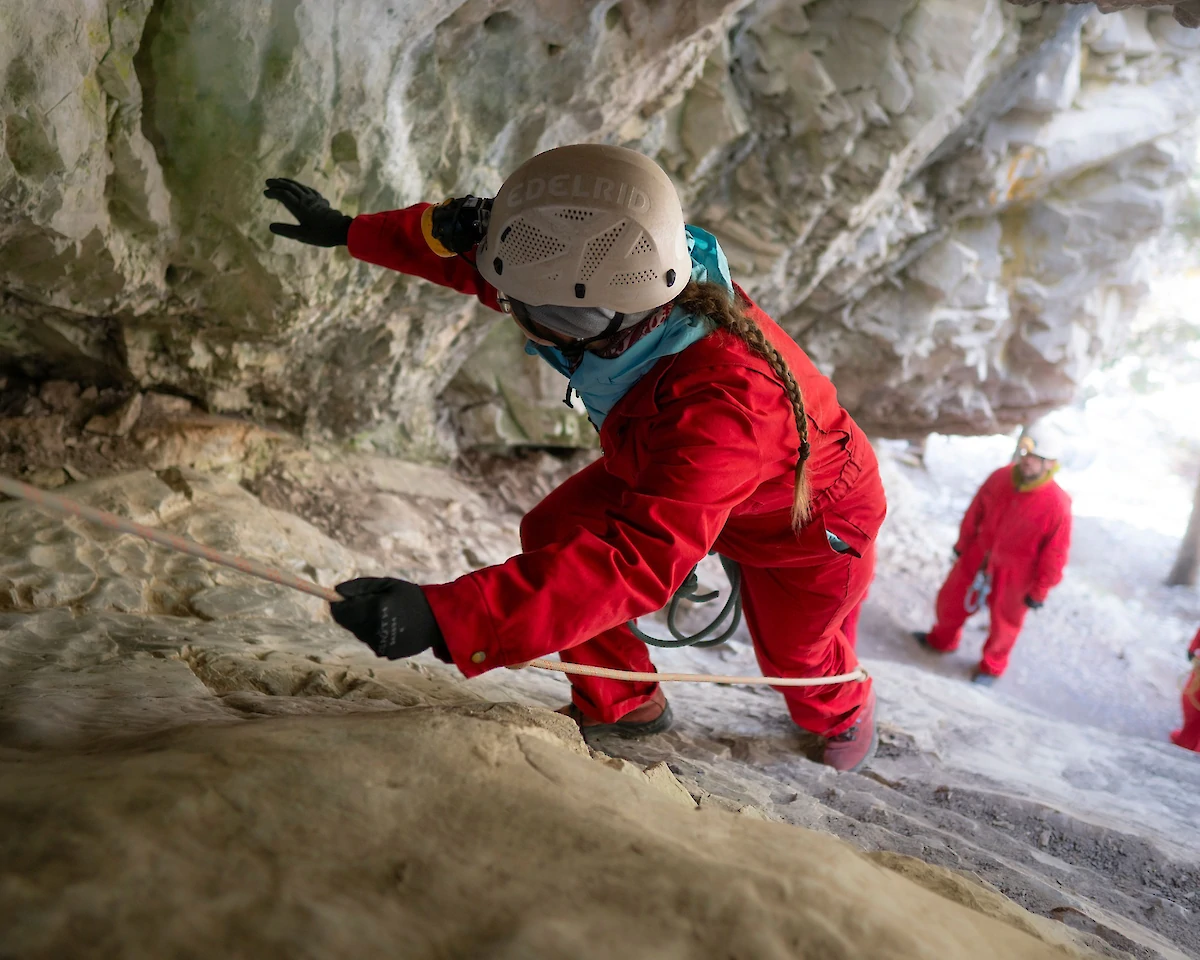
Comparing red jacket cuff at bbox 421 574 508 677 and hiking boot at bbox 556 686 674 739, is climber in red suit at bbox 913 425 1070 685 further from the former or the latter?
red jacket cuff at bbox 421 574 508 677

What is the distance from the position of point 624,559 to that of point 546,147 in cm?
314

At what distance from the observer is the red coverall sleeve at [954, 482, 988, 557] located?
7.34 meters

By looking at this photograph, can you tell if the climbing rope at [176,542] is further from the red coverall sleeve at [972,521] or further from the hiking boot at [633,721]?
the red coverall sleeve at [972,521]

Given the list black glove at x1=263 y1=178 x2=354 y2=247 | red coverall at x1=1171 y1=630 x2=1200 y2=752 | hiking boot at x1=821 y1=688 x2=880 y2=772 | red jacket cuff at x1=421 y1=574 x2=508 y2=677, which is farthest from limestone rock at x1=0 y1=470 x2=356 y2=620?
red coverall at x1=1171 y1=630 x2=1200 y2=752

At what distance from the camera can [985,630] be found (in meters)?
8.45

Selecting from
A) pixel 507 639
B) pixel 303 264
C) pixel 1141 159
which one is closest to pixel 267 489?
pixel 303 264

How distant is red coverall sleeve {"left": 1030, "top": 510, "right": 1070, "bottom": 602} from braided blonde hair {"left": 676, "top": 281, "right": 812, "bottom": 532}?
555 cm

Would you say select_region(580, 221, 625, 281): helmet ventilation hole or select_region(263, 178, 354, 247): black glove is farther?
select_region(263, 178, 354, 247): black glove

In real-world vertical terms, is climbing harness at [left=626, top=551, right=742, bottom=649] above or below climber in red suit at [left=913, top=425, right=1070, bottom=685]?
below

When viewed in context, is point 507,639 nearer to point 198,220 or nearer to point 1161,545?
point 198,220

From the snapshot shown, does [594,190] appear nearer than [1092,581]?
Yes

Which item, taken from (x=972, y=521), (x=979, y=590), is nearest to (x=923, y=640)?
(x=979, y=590)

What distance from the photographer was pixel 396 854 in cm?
116

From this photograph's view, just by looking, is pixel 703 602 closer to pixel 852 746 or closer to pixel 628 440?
pixel 852 746
